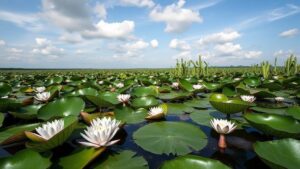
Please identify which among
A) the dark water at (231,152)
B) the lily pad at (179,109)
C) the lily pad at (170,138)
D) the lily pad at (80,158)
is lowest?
the dark water at (231,152)

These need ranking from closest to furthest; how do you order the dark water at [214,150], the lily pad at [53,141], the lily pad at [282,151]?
the lily pad at [282,151] < the lily pad at [53,141] < the dark water at [214,150]

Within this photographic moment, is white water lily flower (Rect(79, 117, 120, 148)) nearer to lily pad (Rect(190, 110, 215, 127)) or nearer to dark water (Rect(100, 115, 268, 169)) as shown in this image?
dark water (Rect(100, 115, 268, 169))

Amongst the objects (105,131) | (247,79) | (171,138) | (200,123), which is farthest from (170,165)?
(247,79)

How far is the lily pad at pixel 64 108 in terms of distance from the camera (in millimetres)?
2812

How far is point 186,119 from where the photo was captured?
3191 mm

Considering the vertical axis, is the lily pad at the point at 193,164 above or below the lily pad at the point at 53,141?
below

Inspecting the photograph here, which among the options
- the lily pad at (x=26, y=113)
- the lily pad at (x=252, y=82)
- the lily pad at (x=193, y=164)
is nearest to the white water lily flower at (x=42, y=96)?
the lily pad at (x=26, y=113)

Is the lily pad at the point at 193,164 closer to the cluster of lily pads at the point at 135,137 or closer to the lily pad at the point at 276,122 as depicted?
the cluster of lily pads at the point at 135,137

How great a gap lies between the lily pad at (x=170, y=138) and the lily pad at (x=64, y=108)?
0.98 metres

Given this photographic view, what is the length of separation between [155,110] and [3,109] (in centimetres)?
199

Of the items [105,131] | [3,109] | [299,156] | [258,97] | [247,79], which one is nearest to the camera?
[299,156]

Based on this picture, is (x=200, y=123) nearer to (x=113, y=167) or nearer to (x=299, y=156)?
(x=299, y=156)

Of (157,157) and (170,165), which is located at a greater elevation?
(170,165)

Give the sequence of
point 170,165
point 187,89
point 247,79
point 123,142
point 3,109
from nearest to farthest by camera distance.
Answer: point 170,165
point 123,142
point 3,109
point 187,89
point 247,79
